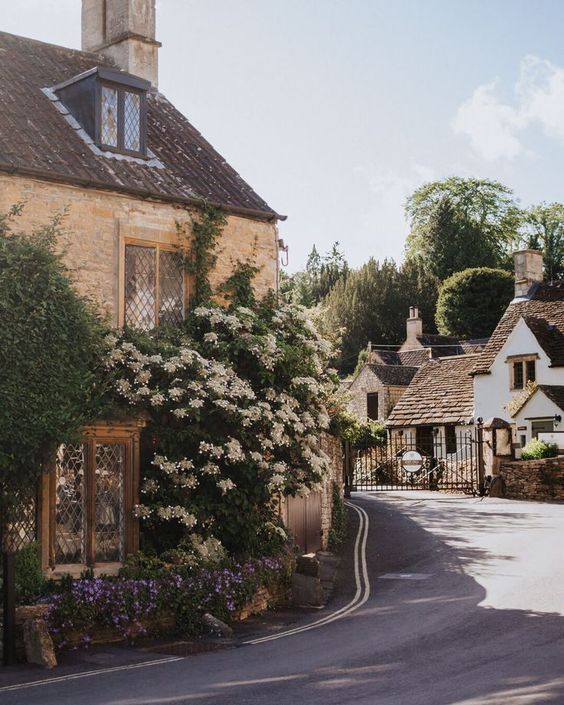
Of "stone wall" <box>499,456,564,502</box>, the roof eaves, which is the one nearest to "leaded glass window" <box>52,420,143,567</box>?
the roof eaves

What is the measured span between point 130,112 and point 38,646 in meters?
11.3

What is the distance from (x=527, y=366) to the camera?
137ft

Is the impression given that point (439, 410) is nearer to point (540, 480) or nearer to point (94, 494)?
point (540, 480)

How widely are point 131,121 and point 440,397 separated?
2940 cm

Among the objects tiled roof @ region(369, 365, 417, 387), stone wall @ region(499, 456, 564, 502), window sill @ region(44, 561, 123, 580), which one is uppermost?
tiled roof @ region(369, 365, 417, 387)

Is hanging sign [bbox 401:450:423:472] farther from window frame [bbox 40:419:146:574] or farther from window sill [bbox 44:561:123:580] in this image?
window sill [bbox 44:561:123:580]

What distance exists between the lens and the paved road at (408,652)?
959 centimetres

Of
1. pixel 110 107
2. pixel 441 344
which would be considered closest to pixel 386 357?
pixel 441 344

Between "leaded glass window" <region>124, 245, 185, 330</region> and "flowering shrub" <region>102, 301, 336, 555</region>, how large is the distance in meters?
0.76

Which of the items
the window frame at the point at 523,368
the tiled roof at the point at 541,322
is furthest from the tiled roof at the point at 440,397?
the window frame at the point at 523,368

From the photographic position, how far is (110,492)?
1553 centimetres

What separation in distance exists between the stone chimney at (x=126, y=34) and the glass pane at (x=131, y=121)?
2.73 meters

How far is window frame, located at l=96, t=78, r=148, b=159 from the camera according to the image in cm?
1919

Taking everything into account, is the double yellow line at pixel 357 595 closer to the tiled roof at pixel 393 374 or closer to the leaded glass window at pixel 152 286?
the leaded glass window at pixel 152 286
